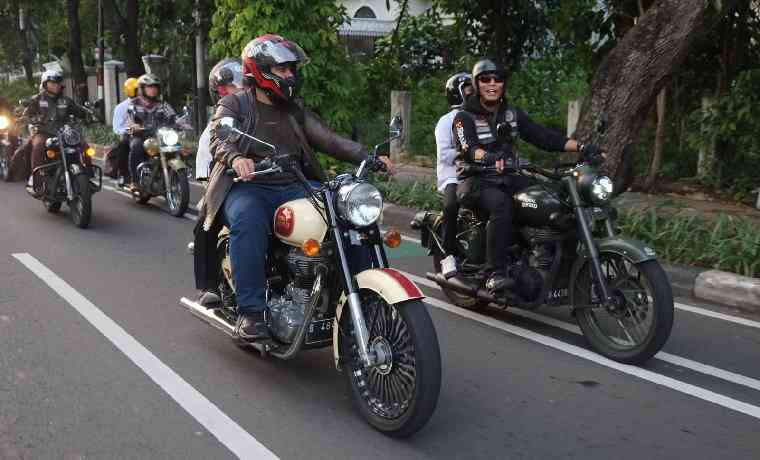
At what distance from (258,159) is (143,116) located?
24.5 feet

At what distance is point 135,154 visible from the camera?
11852mm

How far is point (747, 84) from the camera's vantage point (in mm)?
10359

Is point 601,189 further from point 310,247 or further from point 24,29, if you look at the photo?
point 24,29

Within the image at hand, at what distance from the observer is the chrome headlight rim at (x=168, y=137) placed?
37.2ft

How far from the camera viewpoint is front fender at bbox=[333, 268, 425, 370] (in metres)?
3.99

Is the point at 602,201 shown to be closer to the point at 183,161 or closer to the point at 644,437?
the point at 644,437

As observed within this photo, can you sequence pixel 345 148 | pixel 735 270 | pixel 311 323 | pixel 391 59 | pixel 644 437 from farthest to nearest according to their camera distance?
pixel 391 59, pixel 735 270, pixel 345 148, pixel 311 323, pixel 644 437

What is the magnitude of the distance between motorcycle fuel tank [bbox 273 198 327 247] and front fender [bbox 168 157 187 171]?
695cm

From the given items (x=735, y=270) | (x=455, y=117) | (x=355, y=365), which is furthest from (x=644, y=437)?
(x=735, y=270)

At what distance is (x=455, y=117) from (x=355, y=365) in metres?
2.32

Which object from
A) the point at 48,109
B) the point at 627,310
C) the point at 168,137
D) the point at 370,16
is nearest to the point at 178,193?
the point at 168,137

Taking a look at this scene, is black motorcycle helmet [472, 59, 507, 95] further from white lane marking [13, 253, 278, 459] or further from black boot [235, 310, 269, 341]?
white lane marking [13, 253, 278, 459]

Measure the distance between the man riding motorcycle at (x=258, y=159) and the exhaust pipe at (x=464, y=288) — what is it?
60.3 inches

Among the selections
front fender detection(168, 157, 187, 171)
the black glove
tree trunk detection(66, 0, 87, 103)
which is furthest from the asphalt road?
tree trunk detection(66, 0, 87, 103)
